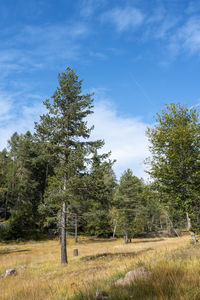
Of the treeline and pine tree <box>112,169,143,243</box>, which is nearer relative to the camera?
the treeline

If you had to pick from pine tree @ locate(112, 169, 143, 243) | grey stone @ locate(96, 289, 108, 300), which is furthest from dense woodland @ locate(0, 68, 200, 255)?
pine tree @ locate(112, 169, 143, 243)

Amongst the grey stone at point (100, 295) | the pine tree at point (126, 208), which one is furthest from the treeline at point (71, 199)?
the grey stone at point (100, 295)

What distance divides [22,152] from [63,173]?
32404 mm

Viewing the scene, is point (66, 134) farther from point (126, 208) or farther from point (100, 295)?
point (126, 208)

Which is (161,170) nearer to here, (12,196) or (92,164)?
(92,164)

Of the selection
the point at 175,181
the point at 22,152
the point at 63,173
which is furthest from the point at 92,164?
the point at 22,152

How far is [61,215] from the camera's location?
598 inches

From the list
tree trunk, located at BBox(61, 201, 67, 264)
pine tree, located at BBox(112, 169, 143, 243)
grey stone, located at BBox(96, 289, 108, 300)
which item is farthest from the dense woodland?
pine tree, located at BBox(112, 169, 143, 243)

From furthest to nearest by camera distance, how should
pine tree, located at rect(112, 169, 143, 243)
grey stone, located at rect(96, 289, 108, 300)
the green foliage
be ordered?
pine tree, located at rect(112, 169, 143, 243) → the green foliage → grey stone, located at rect(96, 289, 108, 300)

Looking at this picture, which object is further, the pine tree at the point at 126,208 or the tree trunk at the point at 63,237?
the pine tree at the point at 126,208

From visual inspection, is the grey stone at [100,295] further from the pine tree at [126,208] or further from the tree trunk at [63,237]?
the pine tree at [126,208]

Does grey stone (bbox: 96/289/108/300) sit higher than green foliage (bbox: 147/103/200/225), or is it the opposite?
green foliage (bbox: 147/103/200/225)

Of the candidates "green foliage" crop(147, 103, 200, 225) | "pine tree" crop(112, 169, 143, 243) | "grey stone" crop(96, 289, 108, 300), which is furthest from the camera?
"pine tree" crop(112, 169, 143, 243)

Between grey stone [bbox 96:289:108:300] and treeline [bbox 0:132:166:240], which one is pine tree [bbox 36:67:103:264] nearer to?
treeline [bbox 0:132:166:240]
